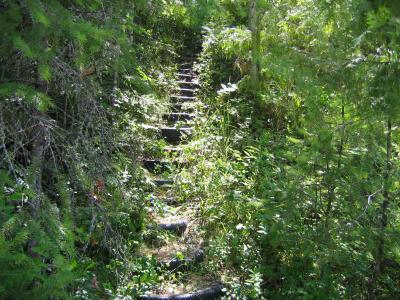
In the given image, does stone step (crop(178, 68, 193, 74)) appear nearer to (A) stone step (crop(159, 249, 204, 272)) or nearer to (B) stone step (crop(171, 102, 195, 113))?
(B) stone step (crop(171, 102, 195, 113))

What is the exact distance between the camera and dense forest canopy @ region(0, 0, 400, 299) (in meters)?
2.52

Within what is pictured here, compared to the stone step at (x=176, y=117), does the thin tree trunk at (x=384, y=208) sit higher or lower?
lower

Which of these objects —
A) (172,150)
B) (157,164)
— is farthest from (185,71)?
(157,164)

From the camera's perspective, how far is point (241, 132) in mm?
6949

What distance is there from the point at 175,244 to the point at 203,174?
4.02 ft

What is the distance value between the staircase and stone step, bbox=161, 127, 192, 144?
0.09 feet

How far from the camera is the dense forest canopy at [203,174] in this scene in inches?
99.3

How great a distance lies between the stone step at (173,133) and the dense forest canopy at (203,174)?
3.80 ft

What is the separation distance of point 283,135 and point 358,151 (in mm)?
3344

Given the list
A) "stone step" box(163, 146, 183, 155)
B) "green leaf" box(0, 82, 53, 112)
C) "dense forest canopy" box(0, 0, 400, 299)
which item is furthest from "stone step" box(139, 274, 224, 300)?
"stone step" box(163, 146, 183, 155)

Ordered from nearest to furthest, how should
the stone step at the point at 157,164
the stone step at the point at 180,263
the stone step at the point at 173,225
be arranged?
the stone step at the point at 180,263 < the stone step at the point at 173,225 < the stone step at the point at 157,164

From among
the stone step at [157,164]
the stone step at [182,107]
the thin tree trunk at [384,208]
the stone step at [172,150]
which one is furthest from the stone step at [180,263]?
the stone step at [182,107]

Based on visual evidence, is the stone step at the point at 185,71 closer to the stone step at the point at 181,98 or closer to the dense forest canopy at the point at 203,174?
the stone step at the point at 181,98

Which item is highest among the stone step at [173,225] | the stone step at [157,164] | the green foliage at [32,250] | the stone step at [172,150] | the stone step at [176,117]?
the stone step at [176,117]
